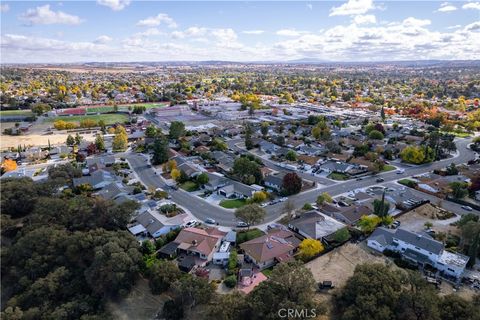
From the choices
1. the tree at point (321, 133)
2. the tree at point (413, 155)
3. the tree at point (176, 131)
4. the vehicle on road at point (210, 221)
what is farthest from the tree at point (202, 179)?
the tree at point (413, 155)

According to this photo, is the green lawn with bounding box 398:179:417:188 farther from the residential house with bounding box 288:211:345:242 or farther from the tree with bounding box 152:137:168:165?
the tree with bounding box 152:137:168:165

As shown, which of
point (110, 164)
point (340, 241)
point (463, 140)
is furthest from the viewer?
point (463, 140)

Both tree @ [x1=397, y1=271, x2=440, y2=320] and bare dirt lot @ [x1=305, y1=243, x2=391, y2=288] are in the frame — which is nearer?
tree @ [x1=397, y1=271, x2=440, y2=320]

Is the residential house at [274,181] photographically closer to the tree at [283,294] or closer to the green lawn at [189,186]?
the green lawn at [189,186]

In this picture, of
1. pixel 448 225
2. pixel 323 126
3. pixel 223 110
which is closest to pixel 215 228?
pixel 448 225

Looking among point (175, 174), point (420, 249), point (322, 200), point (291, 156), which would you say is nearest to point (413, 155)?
point (291, 156)

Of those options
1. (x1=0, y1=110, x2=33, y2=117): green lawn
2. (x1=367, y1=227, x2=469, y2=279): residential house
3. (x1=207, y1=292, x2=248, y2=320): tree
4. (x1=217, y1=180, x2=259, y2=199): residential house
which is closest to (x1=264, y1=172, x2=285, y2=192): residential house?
(x1=217, y1=180, x2=259, y2=199): residential house

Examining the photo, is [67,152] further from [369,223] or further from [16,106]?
[16,106]
